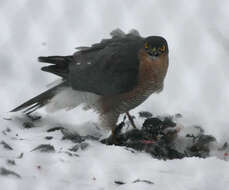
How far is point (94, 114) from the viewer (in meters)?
3.53

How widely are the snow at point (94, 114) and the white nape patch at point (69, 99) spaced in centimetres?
8

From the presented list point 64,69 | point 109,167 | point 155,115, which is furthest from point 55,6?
point 109,167

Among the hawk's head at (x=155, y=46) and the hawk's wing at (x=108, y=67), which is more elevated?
the hawk's head at (x=155, y=46)

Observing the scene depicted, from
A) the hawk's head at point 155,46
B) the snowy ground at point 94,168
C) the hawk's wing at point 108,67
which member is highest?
the hawk's head at point 155,46

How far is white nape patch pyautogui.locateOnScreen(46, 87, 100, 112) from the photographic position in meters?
3.38

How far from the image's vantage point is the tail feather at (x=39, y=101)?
3.32m

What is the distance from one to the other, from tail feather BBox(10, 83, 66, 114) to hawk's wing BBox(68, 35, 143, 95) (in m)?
0.18

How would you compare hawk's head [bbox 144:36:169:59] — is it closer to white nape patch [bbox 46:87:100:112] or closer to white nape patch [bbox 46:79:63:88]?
white nape patch [bbox 46:87:100:112]

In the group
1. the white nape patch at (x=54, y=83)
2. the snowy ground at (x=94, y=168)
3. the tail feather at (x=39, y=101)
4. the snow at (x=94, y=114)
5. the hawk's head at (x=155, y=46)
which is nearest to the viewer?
the snowy ground at (x=94, y=168)

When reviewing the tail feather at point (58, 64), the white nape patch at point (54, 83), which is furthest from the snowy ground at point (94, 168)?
the white nape patch at point (54, 83)

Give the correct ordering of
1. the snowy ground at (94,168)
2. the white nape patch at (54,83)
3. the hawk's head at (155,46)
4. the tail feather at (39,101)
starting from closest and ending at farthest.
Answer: the snowy ground at (94,168) → the hawk's head at (155,46) → the tail feather at (39,101) → the white nape patch at (54,83)

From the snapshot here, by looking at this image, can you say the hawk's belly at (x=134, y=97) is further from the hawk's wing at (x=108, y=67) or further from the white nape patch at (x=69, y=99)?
the white nape patch at (x=69, y=99)

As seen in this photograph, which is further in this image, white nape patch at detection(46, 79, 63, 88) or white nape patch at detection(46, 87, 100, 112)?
white nape patch at detection(46, 79, 63, 88)

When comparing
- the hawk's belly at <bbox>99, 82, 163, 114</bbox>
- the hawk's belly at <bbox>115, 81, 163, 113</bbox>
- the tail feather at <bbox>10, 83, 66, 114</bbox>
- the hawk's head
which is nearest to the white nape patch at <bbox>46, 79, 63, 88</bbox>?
the tail feather at <bbox>10, 83, 66, 114</bbox>
